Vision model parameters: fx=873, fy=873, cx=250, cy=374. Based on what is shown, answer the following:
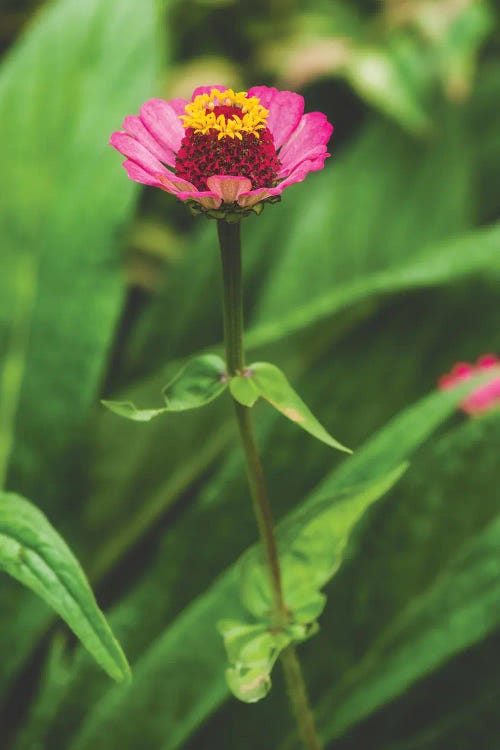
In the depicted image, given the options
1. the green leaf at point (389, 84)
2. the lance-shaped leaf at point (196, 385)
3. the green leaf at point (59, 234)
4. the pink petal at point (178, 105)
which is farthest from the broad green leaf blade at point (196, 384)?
the green leaf at point (389, 84)

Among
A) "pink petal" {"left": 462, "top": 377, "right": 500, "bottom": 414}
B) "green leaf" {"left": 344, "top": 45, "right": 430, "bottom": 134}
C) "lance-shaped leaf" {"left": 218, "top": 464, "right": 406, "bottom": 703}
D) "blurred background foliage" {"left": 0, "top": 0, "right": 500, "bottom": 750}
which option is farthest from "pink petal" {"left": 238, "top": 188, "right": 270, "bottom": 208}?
"green leaf" {"left": 344, "top": 45, "right": 430, "bottom": 134}

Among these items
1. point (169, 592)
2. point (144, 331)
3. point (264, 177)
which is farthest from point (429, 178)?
point (264, 177)

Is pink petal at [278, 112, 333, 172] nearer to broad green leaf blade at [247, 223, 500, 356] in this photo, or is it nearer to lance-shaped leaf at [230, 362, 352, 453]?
lance-shaped leaf at [230, 362, 352, 453]

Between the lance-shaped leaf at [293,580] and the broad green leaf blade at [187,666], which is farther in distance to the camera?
the broad green leaf blade at [187,666]

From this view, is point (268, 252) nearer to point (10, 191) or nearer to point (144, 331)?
point (144, 331)

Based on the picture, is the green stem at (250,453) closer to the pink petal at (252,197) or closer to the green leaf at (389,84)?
the pink petal at (252,197)

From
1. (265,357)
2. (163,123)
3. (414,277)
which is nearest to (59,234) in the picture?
(265,357)
